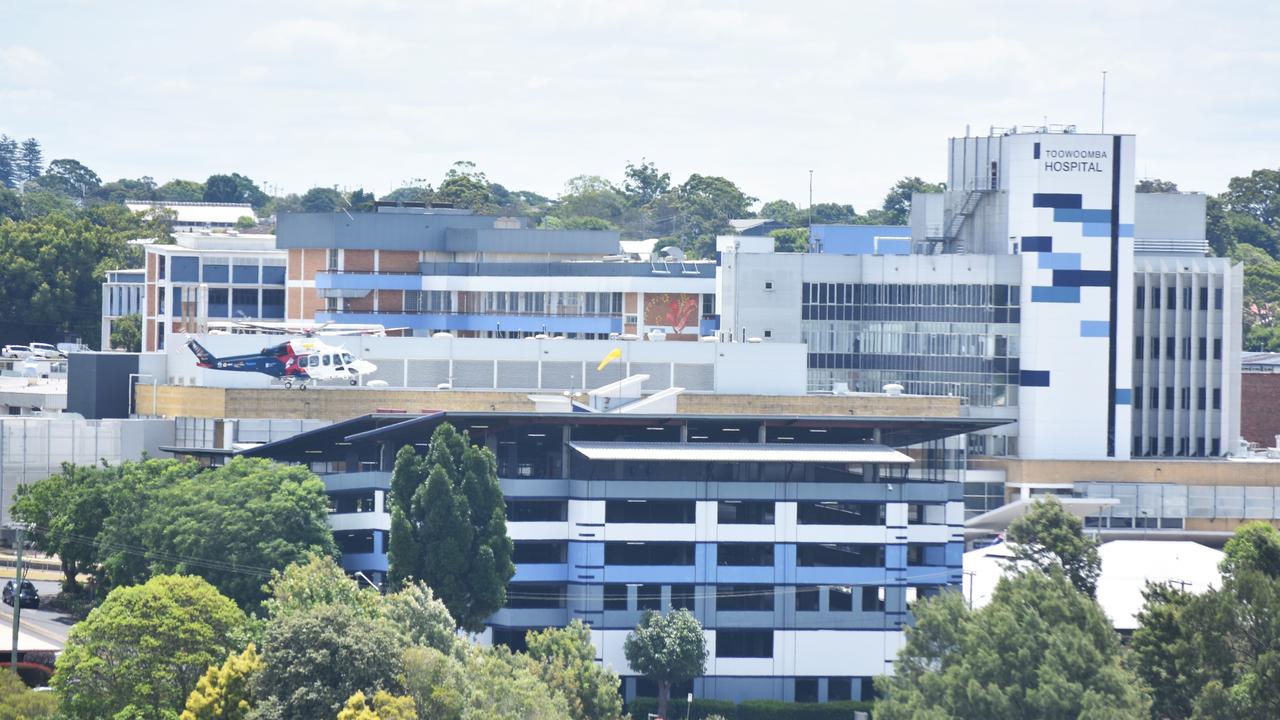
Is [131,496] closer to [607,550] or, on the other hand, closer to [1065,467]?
[607,550]

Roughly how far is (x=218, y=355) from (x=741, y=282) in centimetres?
5550

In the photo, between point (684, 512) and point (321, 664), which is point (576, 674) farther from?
point (684, 512)

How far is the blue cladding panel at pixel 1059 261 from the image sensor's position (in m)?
181

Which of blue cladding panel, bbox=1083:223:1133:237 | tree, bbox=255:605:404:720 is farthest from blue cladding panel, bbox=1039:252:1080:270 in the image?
tree, bbox=255:605:404:720

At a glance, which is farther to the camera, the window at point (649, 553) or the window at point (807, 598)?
the window at point (807, 598)

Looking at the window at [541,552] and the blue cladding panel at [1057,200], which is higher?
the blue cladding panel at [1057,200]

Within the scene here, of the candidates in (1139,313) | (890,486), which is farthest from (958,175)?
(890,486)

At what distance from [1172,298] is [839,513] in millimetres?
67618

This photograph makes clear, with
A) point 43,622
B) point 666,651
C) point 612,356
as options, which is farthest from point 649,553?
point 43,622

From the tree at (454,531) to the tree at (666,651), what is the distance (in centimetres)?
854

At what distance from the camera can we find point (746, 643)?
12725cm

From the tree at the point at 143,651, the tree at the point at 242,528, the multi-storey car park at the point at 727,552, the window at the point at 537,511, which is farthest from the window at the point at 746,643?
the tree at the point at 143,651

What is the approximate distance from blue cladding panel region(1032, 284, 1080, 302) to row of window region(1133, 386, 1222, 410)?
11419 mm

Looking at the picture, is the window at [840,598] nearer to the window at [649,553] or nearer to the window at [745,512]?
the window at [745,512]
